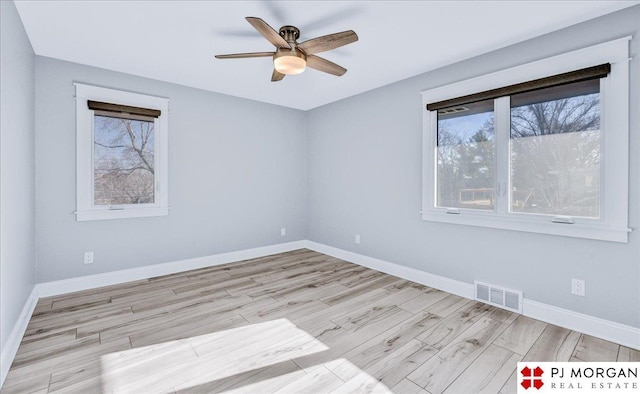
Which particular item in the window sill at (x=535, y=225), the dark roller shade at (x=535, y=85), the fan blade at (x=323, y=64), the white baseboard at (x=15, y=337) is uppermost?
the fan blade at (x=323, y=64)

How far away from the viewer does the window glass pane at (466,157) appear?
306 centimetres

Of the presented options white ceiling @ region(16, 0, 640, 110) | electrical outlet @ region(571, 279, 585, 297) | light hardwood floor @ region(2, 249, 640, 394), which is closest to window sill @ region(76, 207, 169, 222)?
light hardwood floor @ region(2, 249, 640, 394)

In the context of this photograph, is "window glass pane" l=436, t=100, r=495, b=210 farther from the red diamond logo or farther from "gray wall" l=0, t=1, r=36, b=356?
"gray wall" l=0, t=1, r=36, b=356

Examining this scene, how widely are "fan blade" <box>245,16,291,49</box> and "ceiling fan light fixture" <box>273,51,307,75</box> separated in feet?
0.22

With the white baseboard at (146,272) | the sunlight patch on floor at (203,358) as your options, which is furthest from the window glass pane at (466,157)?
the white baseboard at (146,272)

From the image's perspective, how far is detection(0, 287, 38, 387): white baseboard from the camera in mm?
1854

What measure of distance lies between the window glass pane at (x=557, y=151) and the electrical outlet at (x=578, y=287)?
1.79 feet

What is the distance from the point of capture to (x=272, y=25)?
2518 mm

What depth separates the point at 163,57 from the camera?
313 cm

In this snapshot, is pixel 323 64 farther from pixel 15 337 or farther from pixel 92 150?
pixel 15 337

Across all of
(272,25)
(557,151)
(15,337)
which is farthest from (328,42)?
(15,337)

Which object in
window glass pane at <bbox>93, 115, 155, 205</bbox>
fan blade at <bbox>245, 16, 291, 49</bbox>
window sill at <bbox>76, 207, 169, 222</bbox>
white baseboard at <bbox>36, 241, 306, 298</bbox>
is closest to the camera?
fan blade at <bbox>245, 16, 291, 49</bbox>

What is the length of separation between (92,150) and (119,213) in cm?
76

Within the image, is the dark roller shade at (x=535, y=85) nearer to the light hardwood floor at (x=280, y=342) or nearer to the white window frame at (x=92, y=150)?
the light hardwood floor at (x=280, y=342)
